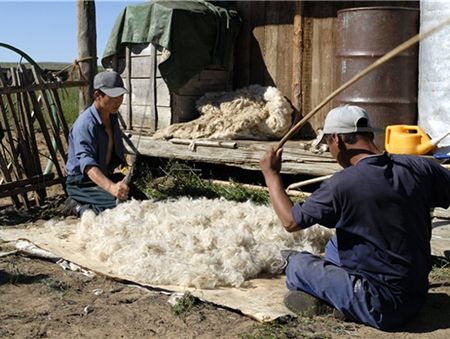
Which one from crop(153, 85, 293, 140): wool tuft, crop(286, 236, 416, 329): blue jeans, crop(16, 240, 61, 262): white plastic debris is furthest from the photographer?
crop(153, 85, 293, 140): wool tuft

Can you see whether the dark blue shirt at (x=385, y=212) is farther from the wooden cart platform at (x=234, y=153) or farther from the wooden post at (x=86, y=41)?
the wooden post at (x=86, y=41)

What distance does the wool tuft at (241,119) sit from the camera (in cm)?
743

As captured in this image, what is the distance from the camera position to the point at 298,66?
7.84 m

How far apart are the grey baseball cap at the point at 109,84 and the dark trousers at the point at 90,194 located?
2.73 feet

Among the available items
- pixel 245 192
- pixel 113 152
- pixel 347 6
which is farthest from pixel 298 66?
pixel 113 152

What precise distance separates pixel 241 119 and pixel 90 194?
8.11 ft

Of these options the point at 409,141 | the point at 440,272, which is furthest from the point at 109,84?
the point at 440,272

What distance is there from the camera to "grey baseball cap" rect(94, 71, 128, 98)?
17.7 ft

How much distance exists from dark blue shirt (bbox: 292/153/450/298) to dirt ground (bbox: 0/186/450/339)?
0.38 meters

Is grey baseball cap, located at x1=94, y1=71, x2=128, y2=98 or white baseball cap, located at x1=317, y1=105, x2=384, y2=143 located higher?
grey baseball cap, located at x1=94, y1=71, x2=128, y2=98

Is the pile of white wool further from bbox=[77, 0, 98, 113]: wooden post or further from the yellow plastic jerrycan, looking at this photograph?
bbox=[77, 0, 98, 113]: wooden post

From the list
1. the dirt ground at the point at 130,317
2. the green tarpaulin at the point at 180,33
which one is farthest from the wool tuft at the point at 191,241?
the green tarpaulin at the point at 180,33

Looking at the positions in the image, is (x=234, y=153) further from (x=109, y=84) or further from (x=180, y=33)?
(x=109, y=84)

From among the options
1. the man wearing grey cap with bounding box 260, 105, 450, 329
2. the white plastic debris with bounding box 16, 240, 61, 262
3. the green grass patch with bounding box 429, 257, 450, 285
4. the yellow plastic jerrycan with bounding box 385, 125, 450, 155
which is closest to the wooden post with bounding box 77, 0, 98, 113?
the white plastic debris with bounding box 16, 240, 61, 262
